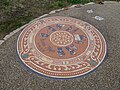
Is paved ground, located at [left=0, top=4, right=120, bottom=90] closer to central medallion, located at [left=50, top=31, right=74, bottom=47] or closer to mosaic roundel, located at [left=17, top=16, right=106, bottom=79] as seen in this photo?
mosaic roundel, located at [left=17, top=16, right=106, bottom=79]

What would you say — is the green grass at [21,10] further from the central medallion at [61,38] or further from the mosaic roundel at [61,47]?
the central medallion at [61,38]

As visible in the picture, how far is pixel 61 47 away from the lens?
580 centimetres

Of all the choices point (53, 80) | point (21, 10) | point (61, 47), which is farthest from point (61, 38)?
point (21, 10)

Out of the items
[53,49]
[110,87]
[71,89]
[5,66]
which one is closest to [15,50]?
[5,66]

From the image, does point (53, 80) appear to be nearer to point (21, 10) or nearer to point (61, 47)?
point (61, 47)

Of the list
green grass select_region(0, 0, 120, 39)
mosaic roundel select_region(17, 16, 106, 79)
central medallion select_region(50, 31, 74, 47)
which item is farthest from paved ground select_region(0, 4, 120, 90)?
central medallion select_region(50, 31, 74, 47)

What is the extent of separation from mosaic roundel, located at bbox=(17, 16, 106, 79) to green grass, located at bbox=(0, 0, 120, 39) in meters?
0.53

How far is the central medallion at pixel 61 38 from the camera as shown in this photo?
19.4 ft

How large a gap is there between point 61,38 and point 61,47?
384 millimetres

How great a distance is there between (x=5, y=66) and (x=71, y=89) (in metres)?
1.85

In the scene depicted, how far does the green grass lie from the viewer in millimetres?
6613

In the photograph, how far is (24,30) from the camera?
635cm

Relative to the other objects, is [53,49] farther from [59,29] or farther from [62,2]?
[62,2]

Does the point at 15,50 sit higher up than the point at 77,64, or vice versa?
the point at 15,50
